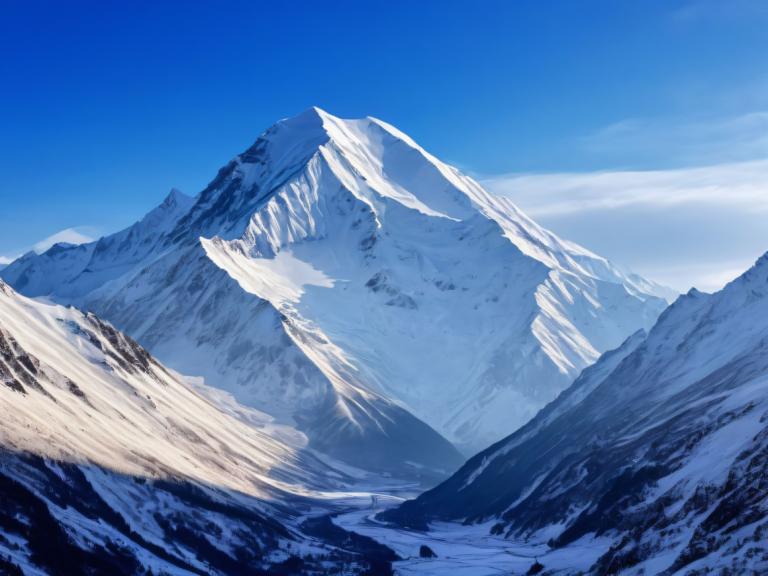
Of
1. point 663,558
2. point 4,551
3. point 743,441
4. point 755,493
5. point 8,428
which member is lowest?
point 4,551

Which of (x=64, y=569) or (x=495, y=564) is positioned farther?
(x=495, y=564)

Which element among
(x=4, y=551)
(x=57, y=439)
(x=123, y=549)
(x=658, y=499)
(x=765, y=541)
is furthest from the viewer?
(x=57, y=439)

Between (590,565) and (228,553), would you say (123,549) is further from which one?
(590,565)

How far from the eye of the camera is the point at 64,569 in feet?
438

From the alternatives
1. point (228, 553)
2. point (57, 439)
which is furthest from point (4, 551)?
point (228, 553)

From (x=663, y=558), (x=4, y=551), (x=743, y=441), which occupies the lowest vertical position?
(x=4, y=551)

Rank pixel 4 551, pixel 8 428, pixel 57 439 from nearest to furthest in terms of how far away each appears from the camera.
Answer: pixel 4 551
pixel 8 428
pixel 57 439

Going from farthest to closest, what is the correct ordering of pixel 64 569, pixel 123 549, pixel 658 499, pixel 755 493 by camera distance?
1. pixel 123 549
2. pixel 658 499
3. pixel 64 569
4. pixel 755 493

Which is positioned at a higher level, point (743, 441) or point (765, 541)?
point (743, 441)


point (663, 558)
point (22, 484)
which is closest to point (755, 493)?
point (663, 558)

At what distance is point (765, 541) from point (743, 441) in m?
47.8

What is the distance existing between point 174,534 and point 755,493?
359 feet

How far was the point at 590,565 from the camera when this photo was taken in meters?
138

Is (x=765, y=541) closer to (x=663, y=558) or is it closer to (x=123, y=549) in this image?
(x=663, y=558)
